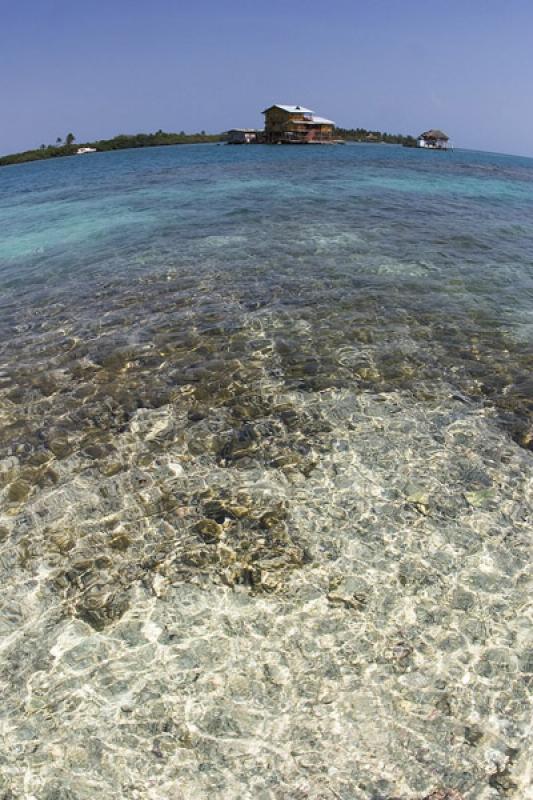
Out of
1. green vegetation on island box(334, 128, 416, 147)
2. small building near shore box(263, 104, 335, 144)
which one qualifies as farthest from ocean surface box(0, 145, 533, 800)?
green vegetation on island box(334, 128, 416, 147)

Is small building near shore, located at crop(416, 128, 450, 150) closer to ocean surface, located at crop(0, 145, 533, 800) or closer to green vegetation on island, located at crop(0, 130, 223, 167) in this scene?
green vegetation on island, located at crop(0, 130, 223, 167)

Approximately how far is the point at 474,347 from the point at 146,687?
9980 millimetres

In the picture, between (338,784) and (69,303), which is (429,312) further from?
(338,784)

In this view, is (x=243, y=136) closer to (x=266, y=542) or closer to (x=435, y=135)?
(x=435, y=135)

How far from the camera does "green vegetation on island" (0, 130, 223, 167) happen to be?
345 ft

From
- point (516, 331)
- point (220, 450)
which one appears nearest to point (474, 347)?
point (516, 331)

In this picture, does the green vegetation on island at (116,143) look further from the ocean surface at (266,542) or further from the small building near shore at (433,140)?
the ocean surface at (266,542)

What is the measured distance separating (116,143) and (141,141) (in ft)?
20.5

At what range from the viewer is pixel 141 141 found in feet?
392

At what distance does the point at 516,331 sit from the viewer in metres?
→ 12.5

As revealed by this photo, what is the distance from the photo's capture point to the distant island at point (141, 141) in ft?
350

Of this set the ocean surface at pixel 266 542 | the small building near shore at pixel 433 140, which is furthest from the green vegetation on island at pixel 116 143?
the ocean surface at pixel 266 542

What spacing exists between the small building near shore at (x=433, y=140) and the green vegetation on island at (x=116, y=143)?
55.1 metres

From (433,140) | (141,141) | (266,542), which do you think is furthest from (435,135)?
(266,542)
